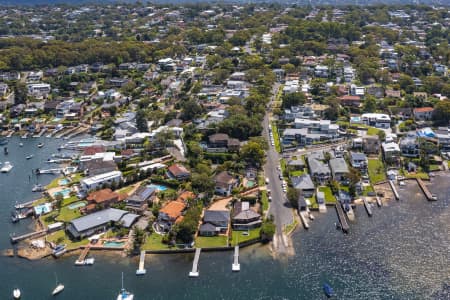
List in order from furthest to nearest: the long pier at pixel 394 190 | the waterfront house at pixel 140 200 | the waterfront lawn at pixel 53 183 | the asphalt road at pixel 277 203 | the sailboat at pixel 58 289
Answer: the waterfront lawn at pixel 53 183 → the long pier at pixel 394 190 → the waterfront house at pixel 140 200 → the asphalt road at pixel 277 203 → the sailboat at pixel 58 289

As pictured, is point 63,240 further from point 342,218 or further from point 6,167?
point 342,218

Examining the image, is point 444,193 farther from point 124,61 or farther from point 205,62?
point 124,61

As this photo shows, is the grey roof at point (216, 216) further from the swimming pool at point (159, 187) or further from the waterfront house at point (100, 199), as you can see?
the waterfront house at point (100, 199)

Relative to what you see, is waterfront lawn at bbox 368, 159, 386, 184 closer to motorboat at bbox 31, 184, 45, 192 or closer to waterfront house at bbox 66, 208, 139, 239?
waterfront house at bbox 66, 208, 139, 239

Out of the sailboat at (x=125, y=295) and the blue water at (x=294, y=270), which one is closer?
the sailboat at (x=125, y=295)

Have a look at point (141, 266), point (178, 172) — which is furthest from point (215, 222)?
point (178, 172)

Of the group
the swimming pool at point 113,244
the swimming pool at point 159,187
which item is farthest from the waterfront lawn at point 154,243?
the swimming pool at point 159,187
